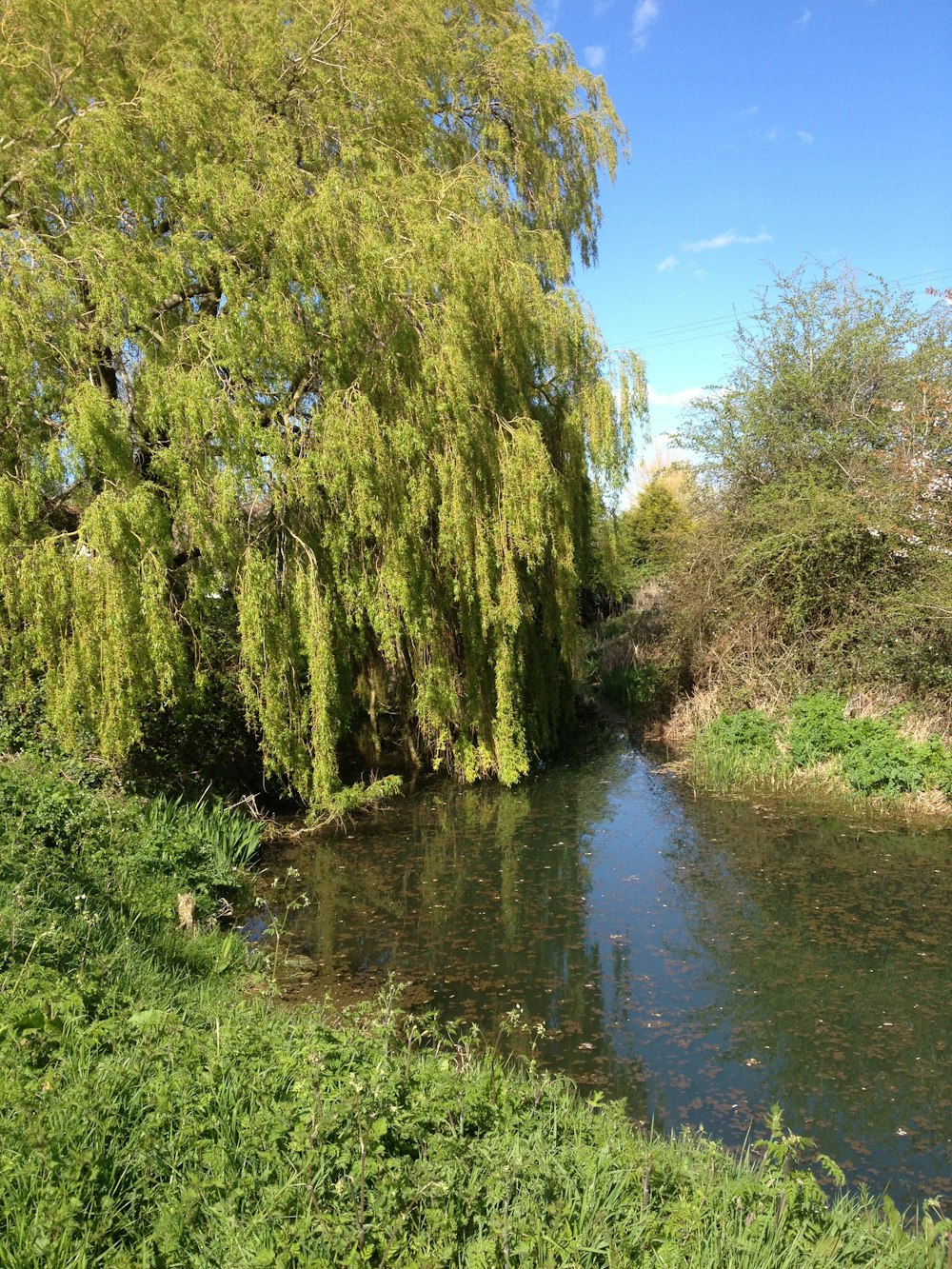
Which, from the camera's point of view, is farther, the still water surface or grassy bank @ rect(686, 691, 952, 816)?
grassy bank @ rect(686, 691, 952, 816)

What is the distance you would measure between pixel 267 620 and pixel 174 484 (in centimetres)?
148

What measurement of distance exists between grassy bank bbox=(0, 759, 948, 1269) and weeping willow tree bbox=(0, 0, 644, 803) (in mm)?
4347

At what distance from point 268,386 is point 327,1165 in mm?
7164

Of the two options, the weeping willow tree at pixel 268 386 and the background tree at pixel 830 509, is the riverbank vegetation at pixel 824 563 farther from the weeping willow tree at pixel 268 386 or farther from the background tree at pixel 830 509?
the weeping willow tree at pixel 268 386

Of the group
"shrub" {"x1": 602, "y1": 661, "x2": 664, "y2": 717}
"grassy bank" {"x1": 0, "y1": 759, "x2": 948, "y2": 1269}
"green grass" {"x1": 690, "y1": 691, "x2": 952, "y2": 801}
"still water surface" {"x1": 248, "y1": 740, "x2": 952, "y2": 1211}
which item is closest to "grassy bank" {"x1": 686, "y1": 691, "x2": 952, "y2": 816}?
"green grass" {"x1": 690, "y1": 691, "x2": 952, "y2": 801}

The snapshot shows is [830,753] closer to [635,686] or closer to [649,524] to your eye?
[635,686]

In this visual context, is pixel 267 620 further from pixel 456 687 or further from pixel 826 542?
pixel 826 542

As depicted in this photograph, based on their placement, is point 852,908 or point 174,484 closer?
point 852,908

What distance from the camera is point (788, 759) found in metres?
11.4

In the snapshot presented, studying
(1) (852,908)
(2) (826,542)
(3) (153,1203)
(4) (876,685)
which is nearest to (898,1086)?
(1) (852,908)

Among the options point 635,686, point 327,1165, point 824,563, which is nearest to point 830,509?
point 824,563

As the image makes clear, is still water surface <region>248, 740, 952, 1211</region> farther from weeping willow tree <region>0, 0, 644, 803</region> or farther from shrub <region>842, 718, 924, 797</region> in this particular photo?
weeping willow tree <region>0, 0, 644, 803</region>

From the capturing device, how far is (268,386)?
8523mm

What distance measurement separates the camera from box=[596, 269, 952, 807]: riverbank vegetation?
10883mm
